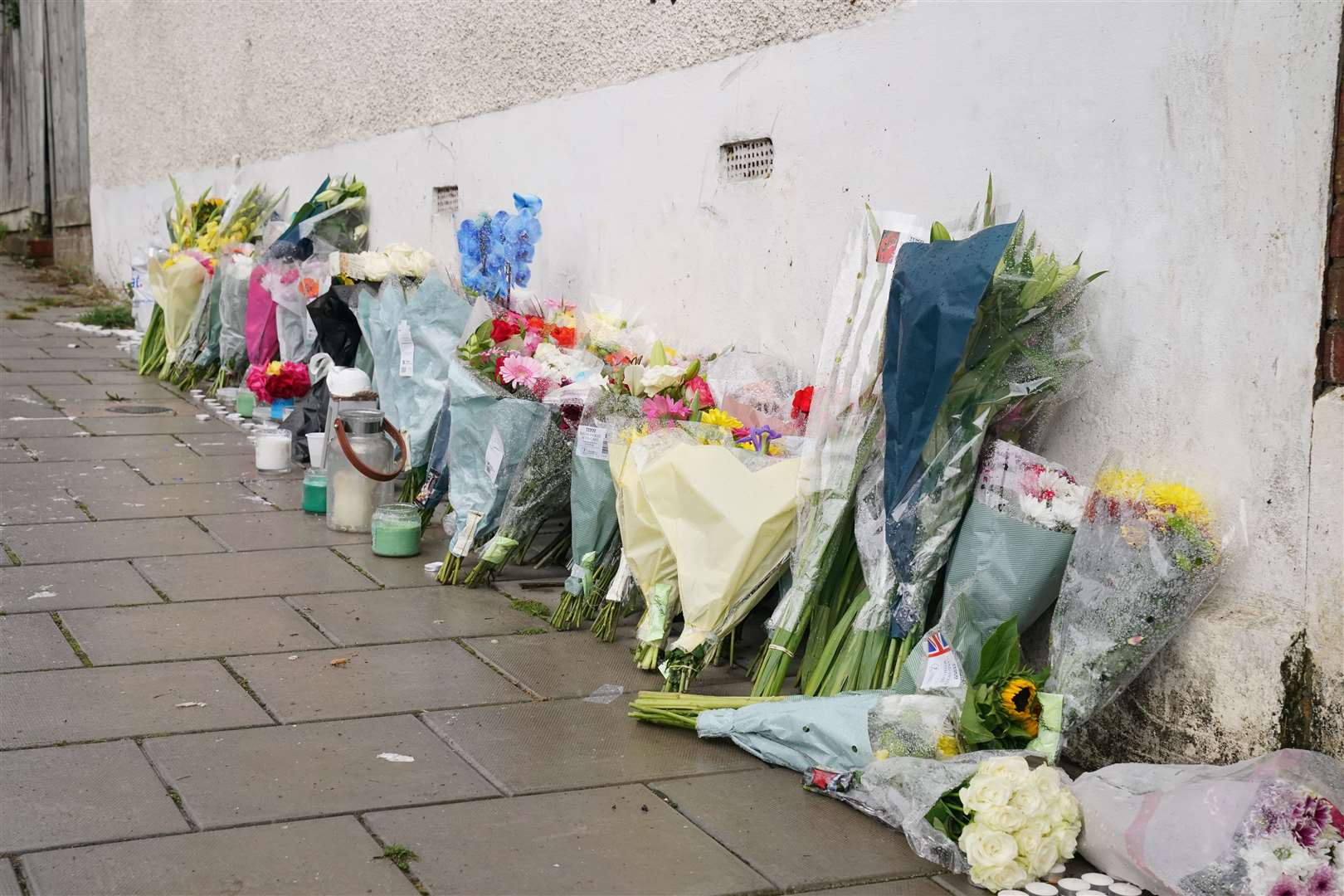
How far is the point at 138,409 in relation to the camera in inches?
292

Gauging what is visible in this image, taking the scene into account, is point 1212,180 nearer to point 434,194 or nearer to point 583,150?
point 583,150

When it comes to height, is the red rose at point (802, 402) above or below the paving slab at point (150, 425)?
above

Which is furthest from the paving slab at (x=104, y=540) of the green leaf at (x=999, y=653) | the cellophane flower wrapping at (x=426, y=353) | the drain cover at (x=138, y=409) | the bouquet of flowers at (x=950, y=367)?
the green leaf at (x=999, y=653)

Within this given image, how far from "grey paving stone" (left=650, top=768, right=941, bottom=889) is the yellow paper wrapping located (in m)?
0.56

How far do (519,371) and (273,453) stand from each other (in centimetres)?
199

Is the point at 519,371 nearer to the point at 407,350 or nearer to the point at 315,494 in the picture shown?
the point at 407,350

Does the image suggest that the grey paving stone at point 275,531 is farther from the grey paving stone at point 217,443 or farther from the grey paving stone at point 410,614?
the grey paving stone at point 217,443

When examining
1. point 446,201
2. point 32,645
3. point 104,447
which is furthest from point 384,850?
point 446,201

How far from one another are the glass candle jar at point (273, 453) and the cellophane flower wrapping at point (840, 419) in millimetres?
3156

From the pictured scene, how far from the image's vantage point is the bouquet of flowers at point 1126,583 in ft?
9.66

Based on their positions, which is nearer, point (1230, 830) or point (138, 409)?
point (1230, 830)

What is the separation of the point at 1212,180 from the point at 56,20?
1325 cm

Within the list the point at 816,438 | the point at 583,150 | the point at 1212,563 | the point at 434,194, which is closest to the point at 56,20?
the point at 434,194

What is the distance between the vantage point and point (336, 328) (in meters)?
6.29
